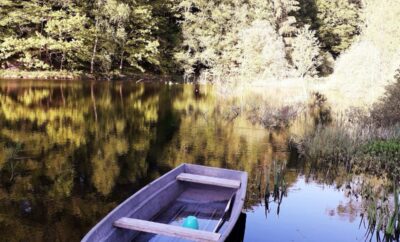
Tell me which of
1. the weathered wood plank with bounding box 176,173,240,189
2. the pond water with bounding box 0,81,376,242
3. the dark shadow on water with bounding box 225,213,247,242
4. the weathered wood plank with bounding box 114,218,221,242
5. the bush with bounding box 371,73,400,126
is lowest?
the dark shadow on water with bounding box 225,213,247,242

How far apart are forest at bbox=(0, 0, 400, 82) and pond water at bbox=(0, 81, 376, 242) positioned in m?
12.3

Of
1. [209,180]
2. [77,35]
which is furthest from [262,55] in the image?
[209,180]

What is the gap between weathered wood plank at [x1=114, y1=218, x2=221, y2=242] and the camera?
4.82 metres

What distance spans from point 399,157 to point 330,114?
946cm

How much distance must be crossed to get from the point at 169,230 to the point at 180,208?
2061mm

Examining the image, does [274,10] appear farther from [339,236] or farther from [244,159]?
[339,236]

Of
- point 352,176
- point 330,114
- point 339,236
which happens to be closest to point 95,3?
point 330,114

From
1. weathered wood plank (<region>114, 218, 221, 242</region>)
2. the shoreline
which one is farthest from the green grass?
weathered wood plank (<region>114, 218, 221, 242</region>)

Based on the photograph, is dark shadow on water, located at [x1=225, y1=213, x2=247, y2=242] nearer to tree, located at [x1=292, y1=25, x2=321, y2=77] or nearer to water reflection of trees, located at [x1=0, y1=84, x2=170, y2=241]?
water reflection of trees, located at [x1=0, y1=84, x2=170, y2=241]

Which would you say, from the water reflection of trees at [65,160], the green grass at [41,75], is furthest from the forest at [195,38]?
the water reflection of trees at [65,160]

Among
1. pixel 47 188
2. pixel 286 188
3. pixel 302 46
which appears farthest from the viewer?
pixel 302 46

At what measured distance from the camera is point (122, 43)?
35750 millimetres

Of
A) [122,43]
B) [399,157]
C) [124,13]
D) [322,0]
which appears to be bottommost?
[399,157]

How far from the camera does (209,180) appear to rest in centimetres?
730
